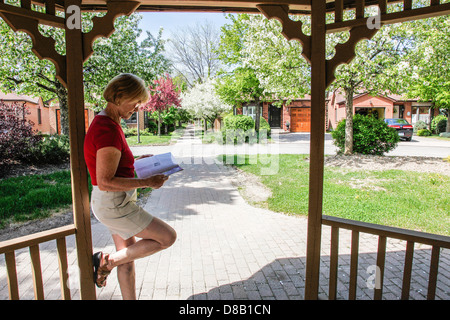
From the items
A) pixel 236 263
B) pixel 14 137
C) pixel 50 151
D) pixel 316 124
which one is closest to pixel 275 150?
pixel 50 151

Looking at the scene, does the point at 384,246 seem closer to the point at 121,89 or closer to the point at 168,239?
the point at 168,239

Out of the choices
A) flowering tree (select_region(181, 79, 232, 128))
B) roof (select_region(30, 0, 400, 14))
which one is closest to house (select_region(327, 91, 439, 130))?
flowering tree (select_region(181, 79, 232, 128))

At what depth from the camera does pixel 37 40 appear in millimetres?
2242

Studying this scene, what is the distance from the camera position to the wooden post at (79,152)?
2322 millimetres

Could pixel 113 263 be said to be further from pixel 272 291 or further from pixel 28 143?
pixel 28 143

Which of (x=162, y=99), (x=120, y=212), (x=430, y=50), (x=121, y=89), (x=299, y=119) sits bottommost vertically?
(x=120, y=212)

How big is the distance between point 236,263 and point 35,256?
2235mm

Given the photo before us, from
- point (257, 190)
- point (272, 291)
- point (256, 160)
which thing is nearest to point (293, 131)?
point (256, 160)

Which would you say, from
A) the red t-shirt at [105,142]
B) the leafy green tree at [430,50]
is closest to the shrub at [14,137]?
the red t-shirt at [105,142]

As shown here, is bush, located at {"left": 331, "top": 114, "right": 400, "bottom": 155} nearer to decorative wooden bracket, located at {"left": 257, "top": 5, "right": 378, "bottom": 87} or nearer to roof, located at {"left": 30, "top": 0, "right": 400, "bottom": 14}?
roof, located at {"left": 30, "top": 0, "right": 400, "bottom": 14}

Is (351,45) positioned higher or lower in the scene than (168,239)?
higher

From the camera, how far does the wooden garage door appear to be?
96.8 feet

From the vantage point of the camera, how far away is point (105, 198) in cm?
209

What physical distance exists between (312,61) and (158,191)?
597 cm
